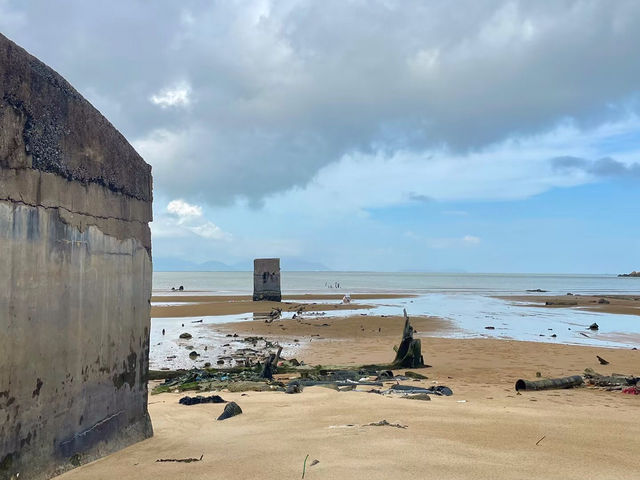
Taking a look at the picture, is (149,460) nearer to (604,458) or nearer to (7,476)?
(7,476)

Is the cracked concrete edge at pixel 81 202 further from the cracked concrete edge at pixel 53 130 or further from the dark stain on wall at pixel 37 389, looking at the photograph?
the dark stain on wall at pixel 37 389

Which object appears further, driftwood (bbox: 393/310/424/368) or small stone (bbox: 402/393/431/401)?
driftwood (bbox: 393/310/424/368)

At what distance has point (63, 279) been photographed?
3902 millimetres

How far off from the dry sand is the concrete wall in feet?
1.41

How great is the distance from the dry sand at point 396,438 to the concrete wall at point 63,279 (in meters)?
0.43

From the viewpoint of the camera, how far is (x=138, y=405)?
16.9 ft

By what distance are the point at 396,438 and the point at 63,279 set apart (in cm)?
321

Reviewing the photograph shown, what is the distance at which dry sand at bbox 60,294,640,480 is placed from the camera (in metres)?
3.97

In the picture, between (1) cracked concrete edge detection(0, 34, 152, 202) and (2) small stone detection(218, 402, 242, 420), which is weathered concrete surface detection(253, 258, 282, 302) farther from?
(1) cracked concrete edge detection(0, 34, 152, 202)

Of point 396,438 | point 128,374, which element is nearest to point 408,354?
point 396,438

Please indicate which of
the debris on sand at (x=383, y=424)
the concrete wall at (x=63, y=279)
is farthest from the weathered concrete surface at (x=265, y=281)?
the concrete wall at (x=63, y=279)

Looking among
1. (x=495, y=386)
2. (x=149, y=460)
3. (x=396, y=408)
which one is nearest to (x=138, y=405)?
(x=149, y=460)

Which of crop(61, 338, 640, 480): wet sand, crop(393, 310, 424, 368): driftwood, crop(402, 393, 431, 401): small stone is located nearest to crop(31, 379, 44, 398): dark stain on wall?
crop(61, 338, 640, 480): wet sand

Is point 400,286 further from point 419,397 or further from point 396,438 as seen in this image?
point 396,438
